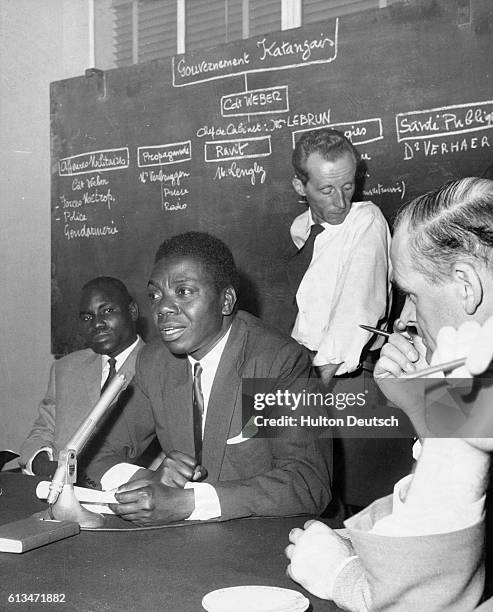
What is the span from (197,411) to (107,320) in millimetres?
1061

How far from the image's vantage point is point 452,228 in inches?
37.7

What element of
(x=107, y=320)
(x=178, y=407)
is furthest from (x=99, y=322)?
(x=178, y=407)

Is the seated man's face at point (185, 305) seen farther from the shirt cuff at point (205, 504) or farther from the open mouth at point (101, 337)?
the open mouth at point (101, 337)

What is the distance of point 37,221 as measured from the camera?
3.90 meters

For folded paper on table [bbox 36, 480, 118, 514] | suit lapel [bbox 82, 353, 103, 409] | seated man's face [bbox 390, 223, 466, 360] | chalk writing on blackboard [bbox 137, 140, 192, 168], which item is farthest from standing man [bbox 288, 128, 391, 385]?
seated man's face [bbox 390, 223, 466, 360]

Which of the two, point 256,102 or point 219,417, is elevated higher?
point 256,102

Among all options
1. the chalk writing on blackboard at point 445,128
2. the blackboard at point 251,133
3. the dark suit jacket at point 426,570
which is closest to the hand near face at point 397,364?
the dark suit jacket at point 426,570

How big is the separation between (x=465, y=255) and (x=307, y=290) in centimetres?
186

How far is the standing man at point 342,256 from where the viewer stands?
252cm

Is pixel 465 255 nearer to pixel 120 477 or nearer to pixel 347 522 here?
pixel 347 522

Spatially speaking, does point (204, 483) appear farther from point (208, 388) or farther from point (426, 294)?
point (426, 294)

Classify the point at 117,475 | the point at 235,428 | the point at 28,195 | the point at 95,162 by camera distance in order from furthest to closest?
the point at 28,195
the point at 95,162
the point at 235,428
the point at 117,475

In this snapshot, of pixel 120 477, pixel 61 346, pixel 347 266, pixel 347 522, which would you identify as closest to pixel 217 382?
pixel 120 477

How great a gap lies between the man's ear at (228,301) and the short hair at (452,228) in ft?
3.18
